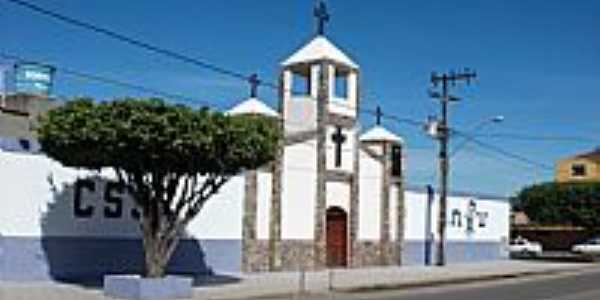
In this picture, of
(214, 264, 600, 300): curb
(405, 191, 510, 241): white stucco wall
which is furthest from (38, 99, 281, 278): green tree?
(405, 191, 510, 241): white stucco wall

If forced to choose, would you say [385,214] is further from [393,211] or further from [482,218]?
[482,218]

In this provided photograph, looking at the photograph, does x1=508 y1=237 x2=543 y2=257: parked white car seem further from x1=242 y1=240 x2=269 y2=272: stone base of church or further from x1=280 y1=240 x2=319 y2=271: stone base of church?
x1=242 y1=240 x2=269 y2=272: stone base of church

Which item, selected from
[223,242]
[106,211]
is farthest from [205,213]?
[106,211]

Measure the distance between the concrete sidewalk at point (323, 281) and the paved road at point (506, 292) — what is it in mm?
994

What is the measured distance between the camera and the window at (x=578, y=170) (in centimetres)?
10100

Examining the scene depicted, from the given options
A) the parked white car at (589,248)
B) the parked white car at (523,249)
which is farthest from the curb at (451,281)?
the parked white car at (589,248)

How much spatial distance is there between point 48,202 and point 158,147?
16.1 feet

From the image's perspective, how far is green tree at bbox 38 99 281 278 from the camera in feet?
74.1

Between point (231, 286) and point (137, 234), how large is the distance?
3689mm

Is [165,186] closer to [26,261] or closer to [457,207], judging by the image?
[26,261]

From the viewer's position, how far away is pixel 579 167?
101 meters

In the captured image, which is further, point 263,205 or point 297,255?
point 297,255

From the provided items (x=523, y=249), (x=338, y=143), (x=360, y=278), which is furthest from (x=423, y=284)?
(x=523, y=249)

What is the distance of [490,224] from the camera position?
50906 millimetres
